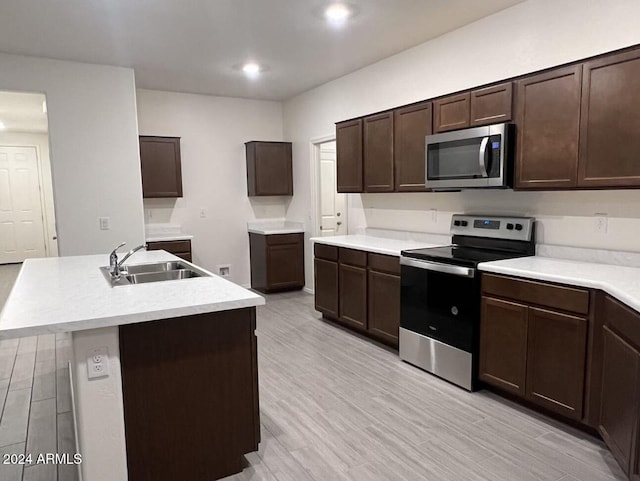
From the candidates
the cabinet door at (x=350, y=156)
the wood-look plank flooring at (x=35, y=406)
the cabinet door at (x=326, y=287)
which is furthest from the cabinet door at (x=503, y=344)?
the wood-look plank flooring at (x=35, y=406)

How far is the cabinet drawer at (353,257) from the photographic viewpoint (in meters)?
3.92

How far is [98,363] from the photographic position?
69.6 inches

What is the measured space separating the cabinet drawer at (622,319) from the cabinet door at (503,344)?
47cm

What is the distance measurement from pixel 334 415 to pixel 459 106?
236 cm

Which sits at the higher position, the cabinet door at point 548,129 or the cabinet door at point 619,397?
the cabinet door at point 548,129

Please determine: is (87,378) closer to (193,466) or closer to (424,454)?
(193,466)

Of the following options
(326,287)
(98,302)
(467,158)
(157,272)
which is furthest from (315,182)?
(98,302)

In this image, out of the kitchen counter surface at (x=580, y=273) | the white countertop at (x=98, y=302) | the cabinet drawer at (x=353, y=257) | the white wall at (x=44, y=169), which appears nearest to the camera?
the white countertop at (x=98, y=302)

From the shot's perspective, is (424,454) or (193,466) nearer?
(193,466)

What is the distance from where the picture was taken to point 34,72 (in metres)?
4.12

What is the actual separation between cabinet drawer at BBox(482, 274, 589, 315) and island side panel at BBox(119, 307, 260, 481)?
1.56 metres

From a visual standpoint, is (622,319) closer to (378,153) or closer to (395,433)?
(395,433)

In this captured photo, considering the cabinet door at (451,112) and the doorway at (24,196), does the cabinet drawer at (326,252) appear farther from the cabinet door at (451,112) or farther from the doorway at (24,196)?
the doorway at (24,196)

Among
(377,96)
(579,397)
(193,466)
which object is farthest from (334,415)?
(377,96)
